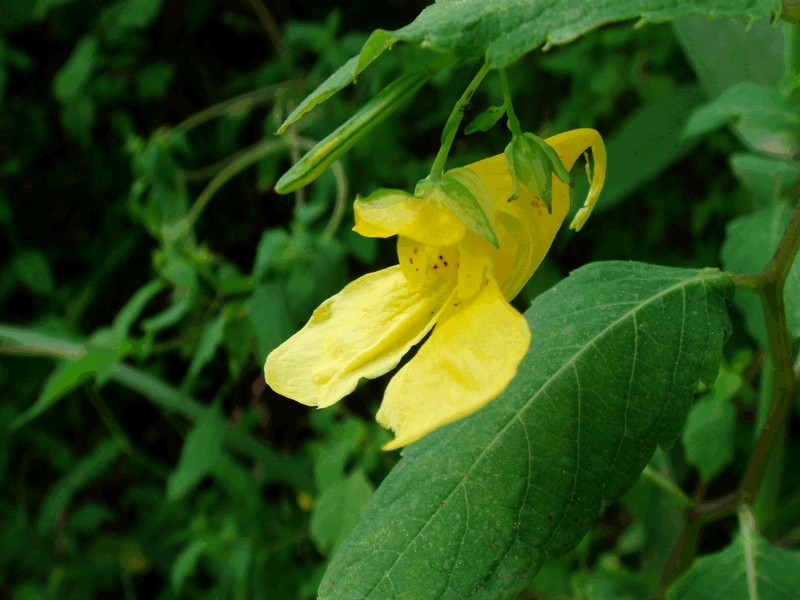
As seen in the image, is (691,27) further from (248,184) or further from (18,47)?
(18,47)

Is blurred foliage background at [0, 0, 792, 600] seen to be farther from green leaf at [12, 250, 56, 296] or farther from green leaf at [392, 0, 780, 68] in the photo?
green leaf at [392, 0, 780, 68]

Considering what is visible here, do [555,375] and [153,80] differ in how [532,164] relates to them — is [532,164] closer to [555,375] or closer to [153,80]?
[555,375]

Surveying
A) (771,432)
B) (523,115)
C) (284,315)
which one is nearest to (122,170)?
(523,115)

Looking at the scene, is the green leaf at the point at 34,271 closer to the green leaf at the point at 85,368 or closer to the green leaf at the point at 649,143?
the green leaf at the point at 85,368

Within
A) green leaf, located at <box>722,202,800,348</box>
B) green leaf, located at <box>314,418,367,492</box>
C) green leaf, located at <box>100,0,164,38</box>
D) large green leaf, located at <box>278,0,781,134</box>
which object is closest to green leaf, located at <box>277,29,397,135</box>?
large green leaf, located at <box>278,0,781,134</box>

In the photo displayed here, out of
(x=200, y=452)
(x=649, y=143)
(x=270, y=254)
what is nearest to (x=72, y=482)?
(x=200, y=452)

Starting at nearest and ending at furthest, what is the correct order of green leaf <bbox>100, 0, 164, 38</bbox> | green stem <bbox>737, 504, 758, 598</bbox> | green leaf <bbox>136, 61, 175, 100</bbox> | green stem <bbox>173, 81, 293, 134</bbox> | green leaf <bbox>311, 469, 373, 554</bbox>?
green stem <bbox>737, 504, 758, 598</bbox>, green leaf <bbox>311, 469, 373, 554</bbox>, green stem <bbox>173, 81, 293, 134</bbox>, green leaf <bbox>100, 0, 164, 38</bbox>, green leaf <bbox>136, 61, 175, 100</bbox>
